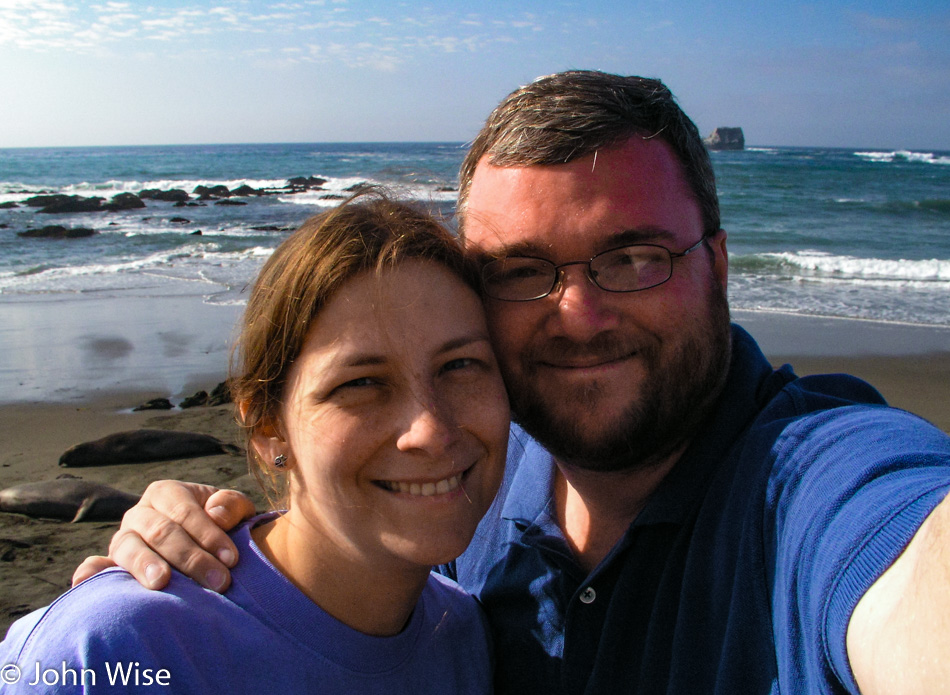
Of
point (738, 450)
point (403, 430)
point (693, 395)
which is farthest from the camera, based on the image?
point (693, 395)

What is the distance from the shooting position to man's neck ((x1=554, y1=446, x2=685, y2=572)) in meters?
1.99

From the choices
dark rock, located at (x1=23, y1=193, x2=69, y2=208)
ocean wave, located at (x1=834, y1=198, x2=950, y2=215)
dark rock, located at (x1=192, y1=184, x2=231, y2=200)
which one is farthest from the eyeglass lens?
dark rock, located at (x1=192, y1=184, x2=231, y2=200)

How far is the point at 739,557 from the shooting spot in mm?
1438

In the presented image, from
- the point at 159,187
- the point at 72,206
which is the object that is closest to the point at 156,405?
the point at 72,206

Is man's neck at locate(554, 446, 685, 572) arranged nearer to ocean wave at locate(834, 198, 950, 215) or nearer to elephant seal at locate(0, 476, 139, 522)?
elephant seal at locate(0, 476, 139, 522)

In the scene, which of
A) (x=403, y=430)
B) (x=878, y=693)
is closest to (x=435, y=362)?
(x=403, y=430)

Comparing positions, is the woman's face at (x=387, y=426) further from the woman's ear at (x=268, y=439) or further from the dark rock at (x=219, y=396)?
the dark rock at (x=219, y=396)

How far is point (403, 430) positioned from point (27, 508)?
15.2ft

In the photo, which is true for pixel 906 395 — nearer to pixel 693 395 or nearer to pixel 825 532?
pixel 693 395

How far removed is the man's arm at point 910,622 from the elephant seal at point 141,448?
5.65m

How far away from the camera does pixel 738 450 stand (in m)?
1.69

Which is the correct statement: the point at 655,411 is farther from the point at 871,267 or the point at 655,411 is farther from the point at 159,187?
the point at 159,187

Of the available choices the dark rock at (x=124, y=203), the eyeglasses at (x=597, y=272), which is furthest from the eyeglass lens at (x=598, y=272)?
the dark rock at (x=124, y=203)

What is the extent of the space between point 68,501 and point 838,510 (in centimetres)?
521
